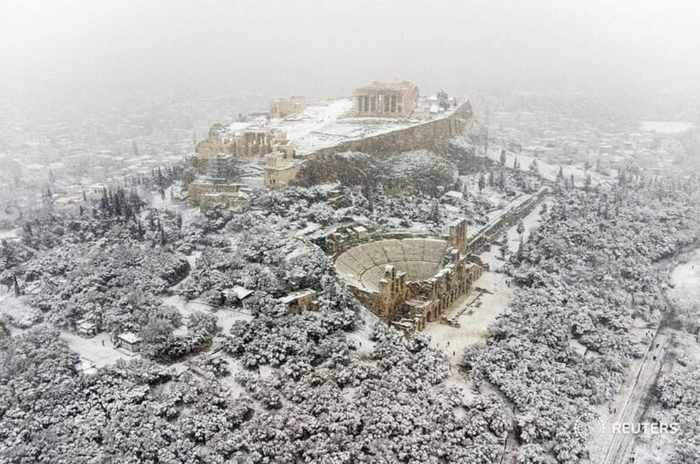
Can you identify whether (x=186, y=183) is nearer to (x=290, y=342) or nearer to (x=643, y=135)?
(x=290, y=342)

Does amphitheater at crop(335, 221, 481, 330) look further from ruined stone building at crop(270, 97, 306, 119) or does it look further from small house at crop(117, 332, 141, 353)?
ruined stone building at crop(270, 97, 306, 119)

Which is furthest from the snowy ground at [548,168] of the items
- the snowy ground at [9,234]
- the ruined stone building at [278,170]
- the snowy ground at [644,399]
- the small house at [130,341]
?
the small house at [130,341]

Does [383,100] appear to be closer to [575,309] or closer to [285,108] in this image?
[285,108]

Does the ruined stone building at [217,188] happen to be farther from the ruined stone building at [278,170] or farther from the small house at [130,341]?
the small house at [130,341]

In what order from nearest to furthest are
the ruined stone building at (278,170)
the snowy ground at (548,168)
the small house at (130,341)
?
1. the small house at (130,341)
2. the ruined stone building at (278,170)
3. the snowy ground at (548,168)

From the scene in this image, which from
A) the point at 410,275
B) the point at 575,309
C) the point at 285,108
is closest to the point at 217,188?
the point at 410,275

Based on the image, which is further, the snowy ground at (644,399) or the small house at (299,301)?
the small house at (299,301)

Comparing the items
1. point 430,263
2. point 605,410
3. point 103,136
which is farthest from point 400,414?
point 103,136
